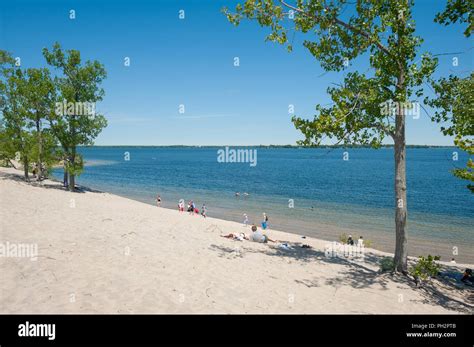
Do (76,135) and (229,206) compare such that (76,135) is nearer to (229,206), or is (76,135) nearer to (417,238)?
(229,206)

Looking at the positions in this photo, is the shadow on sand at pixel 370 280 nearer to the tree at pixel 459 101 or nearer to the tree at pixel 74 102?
the tree at pixel 459 101

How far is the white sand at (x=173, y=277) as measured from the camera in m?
8.07

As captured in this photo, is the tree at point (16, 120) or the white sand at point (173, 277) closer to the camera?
the white sand at point (173, 277)

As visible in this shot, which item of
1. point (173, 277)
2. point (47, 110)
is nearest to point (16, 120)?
point (47, 110)

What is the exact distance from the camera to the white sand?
8070 millimetres

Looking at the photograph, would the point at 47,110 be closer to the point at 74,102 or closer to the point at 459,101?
the point at 74,102

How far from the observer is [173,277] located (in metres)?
10.1

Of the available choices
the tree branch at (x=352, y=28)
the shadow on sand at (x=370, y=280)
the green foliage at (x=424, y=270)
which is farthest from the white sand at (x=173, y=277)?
the tree branch at (x=352, y=28)

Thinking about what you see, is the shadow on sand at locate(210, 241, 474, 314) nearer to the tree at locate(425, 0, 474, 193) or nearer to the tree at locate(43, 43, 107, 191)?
the tree at locate(425, 0, 474, 193)

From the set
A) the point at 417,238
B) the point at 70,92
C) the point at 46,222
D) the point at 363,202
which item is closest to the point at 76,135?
the point at 70,92

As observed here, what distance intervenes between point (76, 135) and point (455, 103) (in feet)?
104

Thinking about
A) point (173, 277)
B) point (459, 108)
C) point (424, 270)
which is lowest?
point (424, 270)

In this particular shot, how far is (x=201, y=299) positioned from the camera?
28.5ft

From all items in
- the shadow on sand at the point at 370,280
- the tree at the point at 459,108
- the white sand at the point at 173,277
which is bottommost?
the shadow on sand at the point at 370,280
